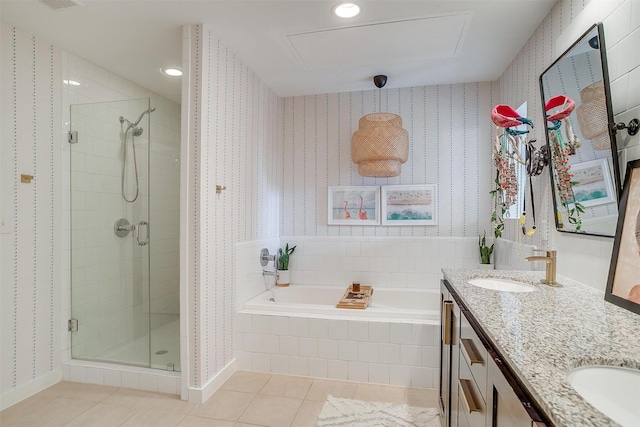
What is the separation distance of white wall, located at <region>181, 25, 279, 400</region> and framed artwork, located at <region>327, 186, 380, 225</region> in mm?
942

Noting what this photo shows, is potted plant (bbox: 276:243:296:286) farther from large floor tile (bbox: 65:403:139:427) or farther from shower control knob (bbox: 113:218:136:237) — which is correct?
large floor tile (bbox: 65:403:139:427)

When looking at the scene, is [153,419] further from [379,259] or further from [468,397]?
[379,259]

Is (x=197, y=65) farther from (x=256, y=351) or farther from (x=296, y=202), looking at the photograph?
(x=256, y=351)

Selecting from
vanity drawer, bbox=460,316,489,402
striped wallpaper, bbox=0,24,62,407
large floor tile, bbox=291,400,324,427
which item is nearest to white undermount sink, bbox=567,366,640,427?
vanity drawer, bbox=460,316,489,402

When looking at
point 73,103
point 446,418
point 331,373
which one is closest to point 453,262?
point 331,373

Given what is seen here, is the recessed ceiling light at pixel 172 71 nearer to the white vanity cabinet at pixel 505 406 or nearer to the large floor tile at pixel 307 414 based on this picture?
the large floor tile at pixel 307 414

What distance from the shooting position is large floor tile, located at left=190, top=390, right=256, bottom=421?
78.9 inches

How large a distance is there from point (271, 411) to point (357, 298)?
1.10 m

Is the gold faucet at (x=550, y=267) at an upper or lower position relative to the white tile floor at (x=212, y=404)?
upper

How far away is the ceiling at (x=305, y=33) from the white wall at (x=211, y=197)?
0.75 feet

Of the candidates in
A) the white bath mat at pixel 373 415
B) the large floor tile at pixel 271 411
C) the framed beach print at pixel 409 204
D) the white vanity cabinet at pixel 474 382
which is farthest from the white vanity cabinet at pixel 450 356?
the framed beach print at pixel 409 204

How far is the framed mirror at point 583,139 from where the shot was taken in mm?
1362

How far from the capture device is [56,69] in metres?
2.40

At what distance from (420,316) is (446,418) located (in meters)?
0.83
